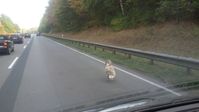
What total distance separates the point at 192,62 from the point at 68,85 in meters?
3.52

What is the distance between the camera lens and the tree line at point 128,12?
29766 millimetres

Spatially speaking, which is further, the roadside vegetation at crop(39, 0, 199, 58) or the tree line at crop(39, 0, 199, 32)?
the tree line at crop(39, 0, 199, 32)

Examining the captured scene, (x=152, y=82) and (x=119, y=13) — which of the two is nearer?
(x=152, y=82)

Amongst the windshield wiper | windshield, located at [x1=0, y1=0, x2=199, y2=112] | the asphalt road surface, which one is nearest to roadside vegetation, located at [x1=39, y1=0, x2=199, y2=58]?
windshield, located at [x1=0, y1=0, x2=199, y2=112]

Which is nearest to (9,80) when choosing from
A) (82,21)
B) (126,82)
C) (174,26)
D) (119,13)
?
(126,82)

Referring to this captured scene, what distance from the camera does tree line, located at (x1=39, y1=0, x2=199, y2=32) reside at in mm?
29766

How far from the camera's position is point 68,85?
11516 millimetres

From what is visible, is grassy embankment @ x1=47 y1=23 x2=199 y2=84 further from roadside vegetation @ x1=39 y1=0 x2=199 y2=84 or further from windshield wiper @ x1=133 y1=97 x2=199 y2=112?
windshield wiper @ x1=133 y1=97 x2=199 y2=112

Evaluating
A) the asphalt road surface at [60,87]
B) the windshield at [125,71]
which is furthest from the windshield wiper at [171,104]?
the asphalt road surface at [60,87]

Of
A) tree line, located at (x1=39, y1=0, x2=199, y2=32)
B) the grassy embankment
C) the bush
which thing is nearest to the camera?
the grassy embankment

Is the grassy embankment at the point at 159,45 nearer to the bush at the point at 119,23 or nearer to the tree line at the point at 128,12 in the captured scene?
the tree line at the point at 128,12

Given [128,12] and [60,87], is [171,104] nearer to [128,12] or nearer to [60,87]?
[60,87]

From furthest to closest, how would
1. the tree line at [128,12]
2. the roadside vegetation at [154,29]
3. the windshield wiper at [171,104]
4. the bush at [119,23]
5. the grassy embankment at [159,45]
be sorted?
the bush at [119,23] < the tree line at [128,12] < the roadside vegetation at [154,29] < the grassy embankment at [159,45] < the windshield wiper at [171,104]

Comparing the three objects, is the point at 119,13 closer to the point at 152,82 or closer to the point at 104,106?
the point at 152,82
